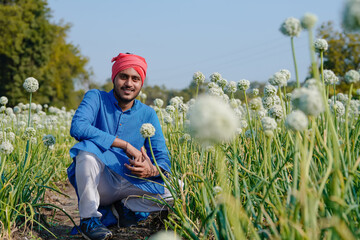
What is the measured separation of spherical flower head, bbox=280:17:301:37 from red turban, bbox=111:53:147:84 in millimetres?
2099

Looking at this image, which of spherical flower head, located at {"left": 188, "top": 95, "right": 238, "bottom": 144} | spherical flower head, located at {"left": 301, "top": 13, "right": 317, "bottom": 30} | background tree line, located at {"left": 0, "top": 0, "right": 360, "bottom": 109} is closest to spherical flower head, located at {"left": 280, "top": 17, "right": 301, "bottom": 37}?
spherical flower head, located at {"left": 301, "top": 13, "right": 317, "bottom": 30}

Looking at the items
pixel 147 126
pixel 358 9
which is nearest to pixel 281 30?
pixel 358 9

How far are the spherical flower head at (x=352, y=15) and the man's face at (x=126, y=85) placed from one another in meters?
2.39

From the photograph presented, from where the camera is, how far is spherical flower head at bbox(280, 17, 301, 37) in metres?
1.54

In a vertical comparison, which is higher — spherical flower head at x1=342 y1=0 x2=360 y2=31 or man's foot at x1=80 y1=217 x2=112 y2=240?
spherical flower head at x1=342 y1=0 x2=360 y2=31

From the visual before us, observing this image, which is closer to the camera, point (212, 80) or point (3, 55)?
point (212, 80)

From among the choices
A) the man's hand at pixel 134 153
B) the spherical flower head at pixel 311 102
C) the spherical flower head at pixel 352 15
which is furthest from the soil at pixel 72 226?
the spherical flower head at pixel 352 15

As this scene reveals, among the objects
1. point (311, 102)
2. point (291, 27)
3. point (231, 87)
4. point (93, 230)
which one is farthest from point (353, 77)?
point (93, 230)

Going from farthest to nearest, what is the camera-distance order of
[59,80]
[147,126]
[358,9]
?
[59,80] < [147,126] < [358,9]

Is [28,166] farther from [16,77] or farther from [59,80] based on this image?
[59,80]

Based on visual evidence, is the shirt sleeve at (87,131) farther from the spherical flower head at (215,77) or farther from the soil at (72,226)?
the spherical flower head at (215,77)

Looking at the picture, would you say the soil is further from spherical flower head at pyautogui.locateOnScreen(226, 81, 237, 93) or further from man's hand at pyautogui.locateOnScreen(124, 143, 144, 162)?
spherical flower head at pyautogui.locateOnScreen(226, 81, 237, 93)

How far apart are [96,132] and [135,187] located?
2.11 feet

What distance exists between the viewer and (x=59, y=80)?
33656 millimetres
